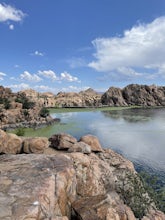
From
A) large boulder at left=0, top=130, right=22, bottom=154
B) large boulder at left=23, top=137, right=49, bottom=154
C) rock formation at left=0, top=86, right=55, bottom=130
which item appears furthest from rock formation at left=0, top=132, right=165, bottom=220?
rock formation at left=0, top=86, right=55, bottom=130

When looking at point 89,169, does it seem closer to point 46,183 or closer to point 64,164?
point 64,164

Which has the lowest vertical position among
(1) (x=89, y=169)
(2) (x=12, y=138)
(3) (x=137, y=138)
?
(3) (x=137, y=138)

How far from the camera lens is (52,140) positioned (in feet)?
52.4

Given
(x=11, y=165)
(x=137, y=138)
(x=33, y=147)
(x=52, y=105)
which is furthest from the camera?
(x=52, y=105)

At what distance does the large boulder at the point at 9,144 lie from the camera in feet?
44.7

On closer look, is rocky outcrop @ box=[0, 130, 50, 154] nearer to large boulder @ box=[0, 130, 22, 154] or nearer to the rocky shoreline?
large boulder @ box=[0, 130, 22, 154]

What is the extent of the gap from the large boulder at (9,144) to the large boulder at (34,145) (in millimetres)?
397

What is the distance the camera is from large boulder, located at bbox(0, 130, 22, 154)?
13.6 metres

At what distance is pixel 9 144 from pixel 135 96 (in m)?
146

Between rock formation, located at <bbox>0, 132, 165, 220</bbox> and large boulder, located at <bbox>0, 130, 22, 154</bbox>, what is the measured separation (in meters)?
0.34

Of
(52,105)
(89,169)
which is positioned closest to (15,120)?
(89,169)

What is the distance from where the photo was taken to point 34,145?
46.4 ft

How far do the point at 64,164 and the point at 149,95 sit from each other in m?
151

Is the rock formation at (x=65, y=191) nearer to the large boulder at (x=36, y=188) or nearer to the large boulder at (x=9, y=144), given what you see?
the large boulder at (x=36, y=188)
